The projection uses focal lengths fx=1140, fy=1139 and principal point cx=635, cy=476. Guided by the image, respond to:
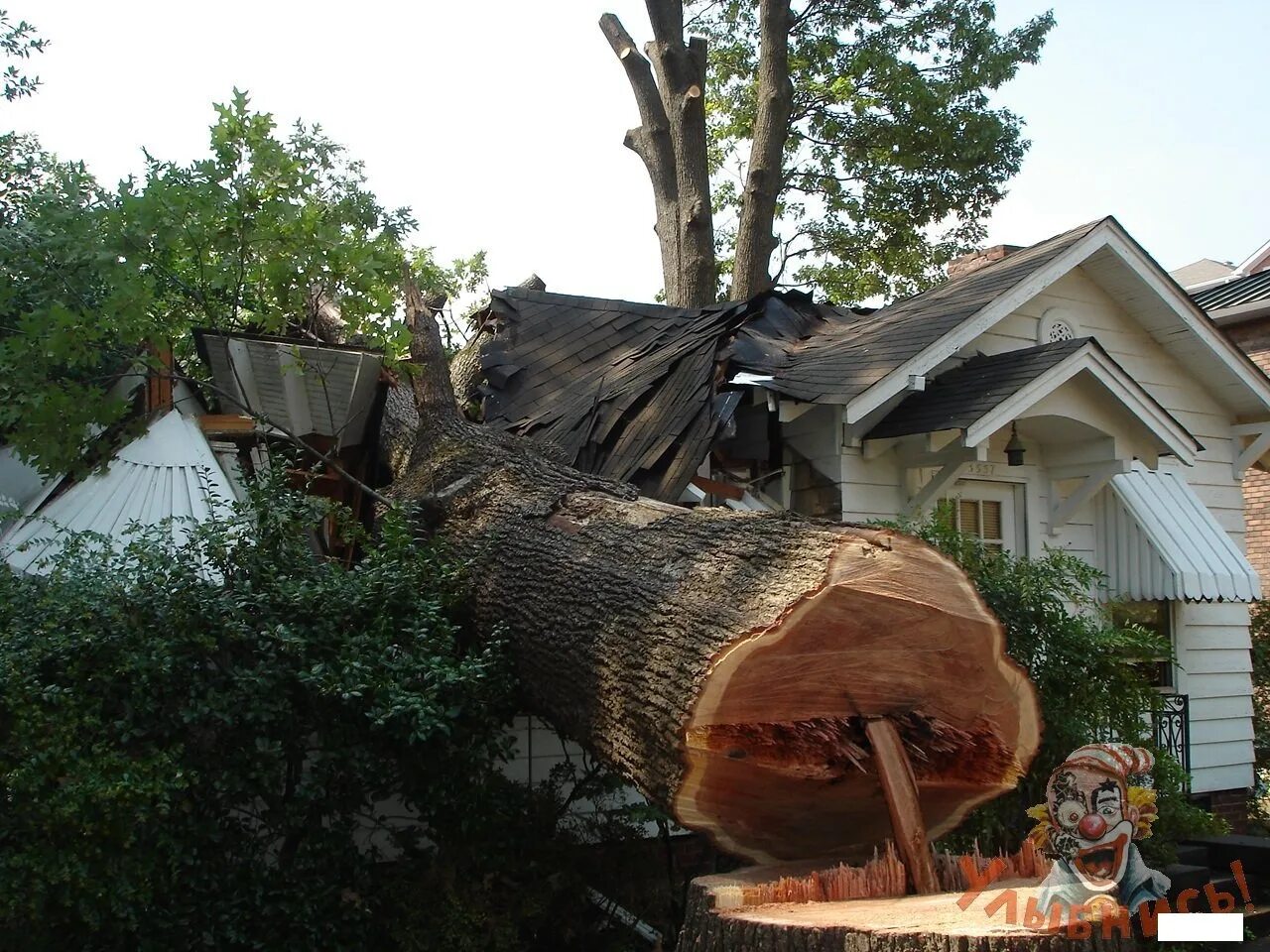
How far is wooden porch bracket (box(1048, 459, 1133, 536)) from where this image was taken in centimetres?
846

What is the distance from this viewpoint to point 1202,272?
26.0 metres

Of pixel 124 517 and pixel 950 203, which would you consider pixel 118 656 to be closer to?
pixel 124 517

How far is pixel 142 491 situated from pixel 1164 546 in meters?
7.23

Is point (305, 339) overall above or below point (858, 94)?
below

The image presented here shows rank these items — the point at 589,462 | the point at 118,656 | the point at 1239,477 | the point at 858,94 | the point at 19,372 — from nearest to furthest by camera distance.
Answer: the point at 118,656 < the point at 19,372 < the point at 589,462 < the point at 1239,477 < the point at 858,94

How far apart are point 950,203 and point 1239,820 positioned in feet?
32.7

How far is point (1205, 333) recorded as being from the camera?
9.52 m

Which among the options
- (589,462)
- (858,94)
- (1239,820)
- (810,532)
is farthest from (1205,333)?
(858,94)

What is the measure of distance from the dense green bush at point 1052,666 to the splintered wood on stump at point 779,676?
2.02 m

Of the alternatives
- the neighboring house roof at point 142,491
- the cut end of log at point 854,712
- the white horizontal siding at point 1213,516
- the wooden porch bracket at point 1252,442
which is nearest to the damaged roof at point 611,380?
the neighboring house roof at point 142,491

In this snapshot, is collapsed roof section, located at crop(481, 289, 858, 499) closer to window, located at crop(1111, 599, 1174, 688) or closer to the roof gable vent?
the roof gable vent

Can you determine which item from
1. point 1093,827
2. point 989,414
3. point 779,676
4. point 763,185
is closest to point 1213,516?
point 989,414

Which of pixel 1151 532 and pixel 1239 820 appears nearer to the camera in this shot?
pixel 1151 532

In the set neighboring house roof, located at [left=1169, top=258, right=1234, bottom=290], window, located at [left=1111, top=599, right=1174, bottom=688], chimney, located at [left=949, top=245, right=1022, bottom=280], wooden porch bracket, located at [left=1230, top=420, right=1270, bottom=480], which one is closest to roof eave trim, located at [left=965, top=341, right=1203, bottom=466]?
window, located at [left=1111, top=599, right=1174, bottom=688]
